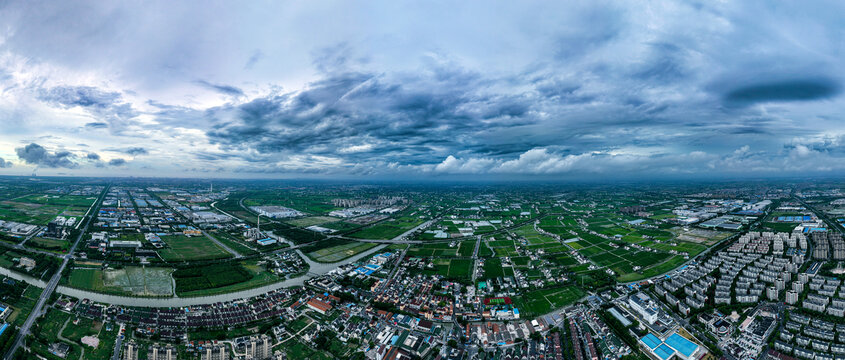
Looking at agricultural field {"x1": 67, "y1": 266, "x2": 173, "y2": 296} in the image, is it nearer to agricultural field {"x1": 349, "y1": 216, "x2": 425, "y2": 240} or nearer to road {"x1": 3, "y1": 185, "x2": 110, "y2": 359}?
road {"x1": 3, "y1": 185, "x2": 110, "y2": 359}

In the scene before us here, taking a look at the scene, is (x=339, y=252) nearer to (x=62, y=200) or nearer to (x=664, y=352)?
(x=664, y=352)

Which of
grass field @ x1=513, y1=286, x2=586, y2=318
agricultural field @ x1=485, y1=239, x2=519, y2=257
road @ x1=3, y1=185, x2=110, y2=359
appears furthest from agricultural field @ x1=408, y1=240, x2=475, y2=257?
road @ x1=3, y1=185, x2=110, y2=359

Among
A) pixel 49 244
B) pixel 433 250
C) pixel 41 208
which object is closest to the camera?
pixel 49 244

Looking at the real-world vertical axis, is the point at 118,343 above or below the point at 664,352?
above

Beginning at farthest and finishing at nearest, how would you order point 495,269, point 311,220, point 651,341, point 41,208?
point 41,208 < point 311,220 < point 495,269 < point 651,341

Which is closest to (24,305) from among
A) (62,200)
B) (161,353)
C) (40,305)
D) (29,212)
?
(40,305)

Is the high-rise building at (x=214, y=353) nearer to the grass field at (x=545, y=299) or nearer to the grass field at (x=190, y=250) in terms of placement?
the grass field at (x=545, y=299)

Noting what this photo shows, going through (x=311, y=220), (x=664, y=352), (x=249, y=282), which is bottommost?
(x=664, y=352)
